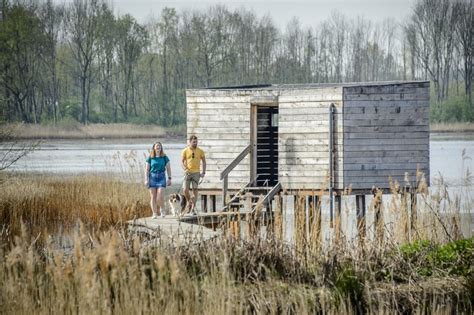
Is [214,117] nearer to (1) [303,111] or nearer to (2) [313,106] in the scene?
(1) [303,111]

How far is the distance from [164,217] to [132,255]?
263 inches

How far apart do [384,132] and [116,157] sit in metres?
10.7

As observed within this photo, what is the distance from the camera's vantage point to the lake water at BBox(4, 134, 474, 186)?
1415 inches

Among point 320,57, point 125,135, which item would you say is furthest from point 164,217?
point 320,57

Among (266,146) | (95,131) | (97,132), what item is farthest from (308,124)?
(95,131)

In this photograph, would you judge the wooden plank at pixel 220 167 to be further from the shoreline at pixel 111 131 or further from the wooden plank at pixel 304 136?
the shoreline at pixel 111 131

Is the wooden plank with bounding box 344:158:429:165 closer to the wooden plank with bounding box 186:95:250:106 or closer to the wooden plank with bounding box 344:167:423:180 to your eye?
the wooden plank with bounding box 344:167:423:180

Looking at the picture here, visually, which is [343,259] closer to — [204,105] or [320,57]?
[204,105]

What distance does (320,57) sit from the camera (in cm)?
9000

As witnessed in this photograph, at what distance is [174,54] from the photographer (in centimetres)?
8269

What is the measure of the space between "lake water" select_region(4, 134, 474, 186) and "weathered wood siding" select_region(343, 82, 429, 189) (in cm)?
585

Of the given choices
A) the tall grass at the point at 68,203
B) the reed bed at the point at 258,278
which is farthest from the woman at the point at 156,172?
the reed bed at the point at 258,278

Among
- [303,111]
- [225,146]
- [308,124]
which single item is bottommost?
[225,146]

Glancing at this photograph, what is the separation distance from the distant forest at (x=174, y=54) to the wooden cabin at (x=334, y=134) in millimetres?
44491
